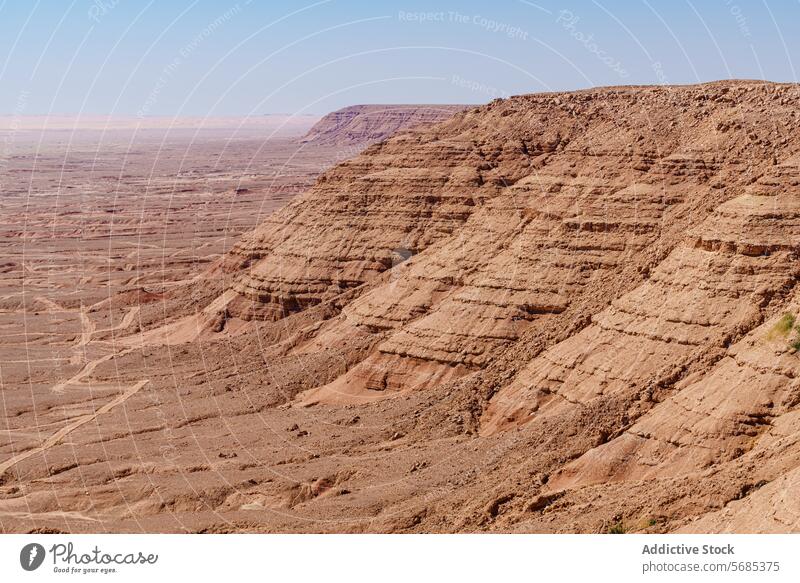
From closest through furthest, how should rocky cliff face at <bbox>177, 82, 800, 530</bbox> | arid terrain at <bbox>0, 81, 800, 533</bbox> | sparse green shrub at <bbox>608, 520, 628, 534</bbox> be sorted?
sparse green shrub at <bbox>608, 520, 628, 534</bbox> < rocky cliff face at <bbox>177, 82, 800, 530</bbox> < arid terrain at <bbox>0, 81, 800, 533</bbox>

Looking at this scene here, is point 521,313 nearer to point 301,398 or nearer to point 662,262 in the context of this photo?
point 662,262

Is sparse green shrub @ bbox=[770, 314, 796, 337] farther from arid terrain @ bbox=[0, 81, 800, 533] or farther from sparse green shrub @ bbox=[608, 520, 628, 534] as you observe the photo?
sparse green shrub @ bbox=[608, 520, 628, 534]

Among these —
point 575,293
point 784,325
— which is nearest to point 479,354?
point 575,293

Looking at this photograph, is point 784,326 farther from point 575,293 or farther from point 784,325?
point 575,293

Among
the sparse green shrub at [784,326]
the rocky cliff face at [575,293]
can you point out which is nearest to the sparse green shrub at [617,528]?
the rocky cliff face at [575,293]

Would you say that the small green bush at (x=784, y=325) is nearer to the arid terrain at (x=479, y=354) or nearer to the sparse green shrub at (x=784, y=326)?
the sparse green shrub at (x=784, y=326)

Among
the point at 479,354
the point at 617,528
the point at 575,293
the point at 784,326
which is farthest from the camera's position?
the point at 479,354

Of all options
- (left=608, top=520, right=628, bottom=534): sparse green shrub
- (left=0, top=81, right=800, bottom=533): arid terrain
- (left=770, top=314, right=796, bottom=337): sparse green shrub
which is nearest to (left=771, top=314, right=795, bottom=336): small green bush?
(left=770, top=314, right=796, bottom=337): sparse green shrub
